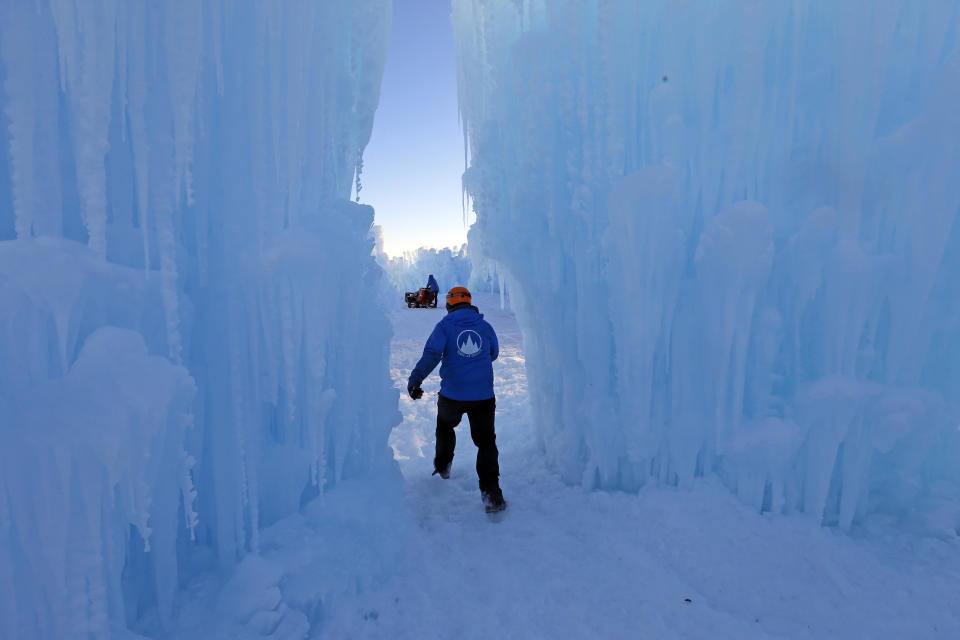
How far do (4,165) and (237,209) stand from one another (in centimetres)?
106

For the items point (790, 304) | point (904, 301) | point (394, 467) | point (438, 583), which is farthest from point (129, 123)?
point (904, 301)

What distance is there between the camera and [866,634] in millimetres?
2715

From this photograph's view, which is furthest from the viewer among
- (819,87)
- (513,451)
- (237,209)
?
(513,451)

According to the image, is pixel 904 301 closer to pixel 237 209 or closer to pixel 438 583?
pixel 438 583

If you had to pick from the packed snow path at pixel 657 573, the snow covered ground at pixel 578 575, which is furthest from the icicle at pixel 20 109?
the packed snow path at pixel 657 573

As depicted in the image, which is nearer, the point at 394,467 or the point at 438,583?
the point at 438,583

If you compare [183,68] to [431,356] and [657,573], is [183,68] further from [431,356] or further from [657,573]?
[657,573]

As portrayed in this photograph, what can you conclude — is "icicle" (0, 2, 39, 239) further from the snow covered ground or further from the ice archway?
the snow covered ground

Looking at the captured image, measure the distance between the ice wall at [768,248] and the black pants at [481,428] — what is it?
3.05 ft

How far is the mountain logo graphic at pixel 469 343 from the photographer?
4.18 metres

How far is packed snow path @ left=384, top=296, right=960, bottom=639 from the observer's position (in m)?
2.78

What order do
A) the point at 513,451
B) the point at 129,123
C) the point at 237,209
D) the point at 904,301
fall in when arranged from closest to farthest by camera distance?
the point at 129,123, the point at 237,209, the point at 904,301, the point at 513,451

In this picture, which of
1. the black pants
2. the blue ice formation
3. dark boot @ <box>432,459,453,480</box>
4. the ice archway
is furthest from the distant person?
the black pants

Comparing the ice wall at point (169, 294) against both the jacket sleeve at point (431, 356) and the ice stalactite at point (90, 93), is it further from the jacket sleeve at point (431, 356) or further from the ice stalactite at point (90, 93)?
the jacket sleeve at point (431, 356)
